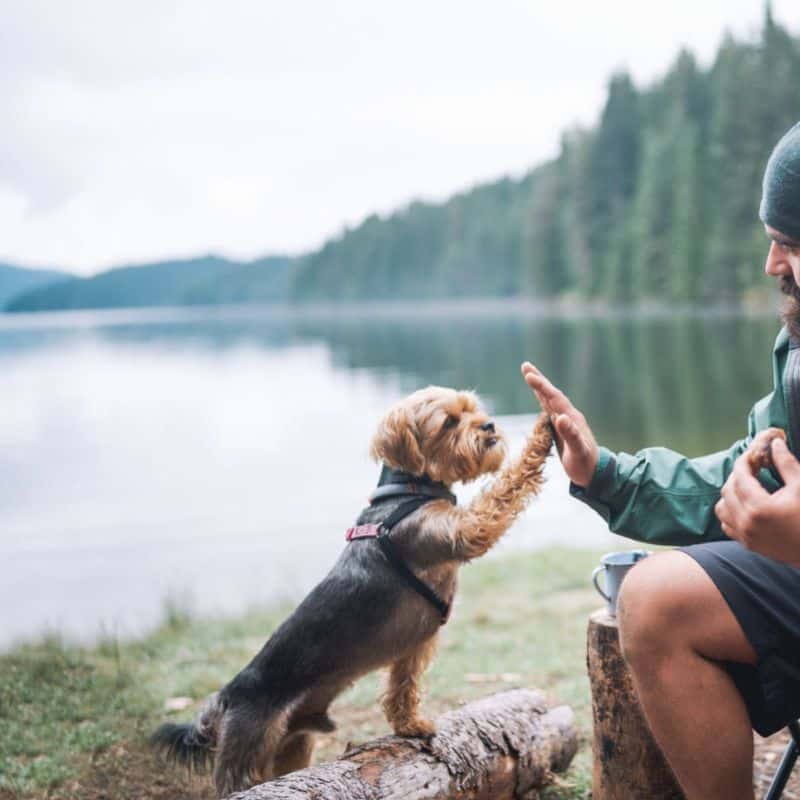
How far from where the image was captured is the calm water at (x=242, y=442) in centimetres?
1173

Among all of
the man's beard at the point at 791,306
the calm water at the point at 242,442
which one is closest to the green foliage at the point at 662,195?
the calm water at the point at 242,442

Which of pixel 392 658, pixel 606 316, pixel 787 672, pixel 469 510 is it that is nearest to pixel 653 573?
pixel 787 672

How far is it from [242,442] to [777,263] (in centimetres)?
2264

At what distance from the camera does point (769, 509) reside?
2.37 m

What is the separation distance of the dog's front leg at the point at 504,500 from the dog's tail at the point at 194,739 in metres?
1.20

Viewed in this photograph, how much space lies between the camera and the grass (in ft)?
14.7

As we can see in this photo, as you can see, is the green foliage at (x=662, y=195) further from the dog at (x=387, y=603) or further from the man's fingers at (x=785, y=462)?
the man's fingers at (x=785, y=462)

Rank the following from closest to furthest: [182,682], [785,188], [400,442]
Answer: [785,188], [400,442], [182,682]

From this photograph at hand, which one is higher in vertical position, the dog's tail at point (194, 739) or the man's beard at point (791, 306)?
the man's beard at point (791, 306)

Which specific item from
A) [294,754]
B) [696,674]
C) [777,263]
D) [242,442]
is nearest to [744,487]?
[696,674]

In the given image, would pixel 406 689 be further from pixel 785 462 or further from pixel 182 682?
pixel 182 682

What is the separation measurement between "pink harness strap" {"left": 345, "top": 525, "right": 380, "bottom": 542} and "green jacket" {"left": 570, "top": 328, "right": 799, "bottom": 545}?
94 centimetres

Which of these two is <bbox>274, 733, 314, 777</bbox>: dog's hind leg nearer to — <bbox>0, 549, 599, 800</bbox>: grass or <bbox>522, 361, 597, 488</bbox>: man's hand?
<bbox>0, 549, 599, 800</bbox>: grass

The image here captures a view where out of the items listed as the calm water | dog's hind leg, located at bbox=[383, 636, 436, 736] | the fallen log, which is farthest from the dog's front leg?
the calm water
